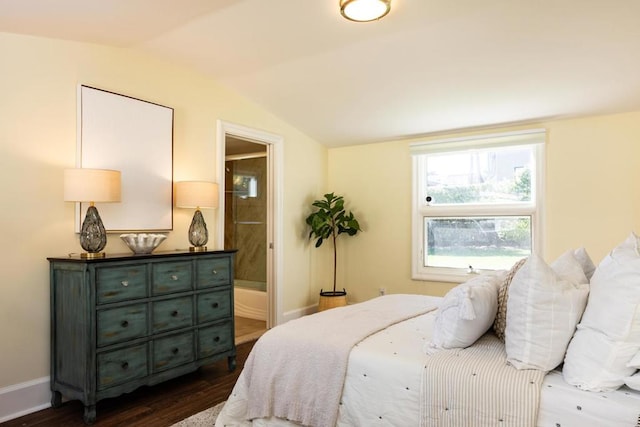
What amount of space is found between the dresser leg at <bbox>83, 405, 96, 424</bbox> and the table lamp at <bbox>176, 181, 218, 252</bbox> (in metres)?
1.23

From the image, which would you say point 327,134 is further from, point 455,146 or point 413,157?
point 455,146

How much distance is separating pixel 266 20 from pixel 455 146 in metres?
2.53

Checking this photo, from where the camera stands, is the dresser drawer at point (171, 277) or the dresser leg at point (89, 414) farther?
the dresser drawer at point (171, 277)

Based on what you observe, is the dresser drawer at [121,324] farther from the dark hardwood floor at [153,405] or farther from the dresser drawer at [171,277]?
the dark hardwood floor at [153,405]

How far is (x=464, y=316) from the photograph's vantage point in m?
1.80

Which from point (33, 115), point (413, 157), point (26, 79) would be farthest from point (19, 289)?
point (413, 157)

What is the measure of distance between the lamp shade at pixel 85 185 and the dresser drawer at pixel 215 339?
118 centimetres

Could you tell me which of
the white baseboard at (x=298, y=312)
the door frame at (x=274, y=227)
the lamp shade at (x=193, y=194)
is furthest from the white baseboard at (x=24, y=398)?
the white baseboard at (x=298, y=312)

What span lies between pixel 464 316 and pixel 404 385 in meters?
0.37

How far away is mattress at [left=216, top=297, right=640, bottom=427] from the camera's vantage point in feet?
4.71

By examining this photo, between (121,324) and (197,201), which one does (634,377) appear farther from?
(197,201)

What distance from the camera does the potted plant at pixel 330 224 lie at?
16.2 ft

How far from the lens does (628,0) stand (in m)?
2.54

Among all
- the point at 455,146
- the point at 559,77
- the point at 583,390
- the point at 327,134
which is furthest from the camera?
the point at 327,134
